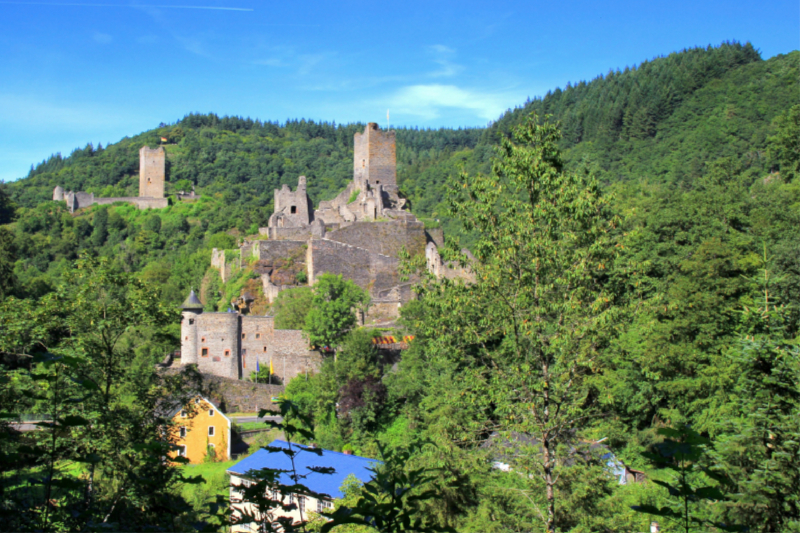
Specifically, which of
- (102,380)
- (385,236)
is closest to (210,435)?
(385,236)

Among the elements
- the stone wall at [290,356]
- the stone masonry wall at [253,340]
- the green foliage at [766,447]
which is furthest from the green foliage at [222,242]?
the green foliage at [766,447]

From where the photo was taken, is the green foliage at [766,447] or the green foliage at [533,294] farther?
the green foliage at [533,294]

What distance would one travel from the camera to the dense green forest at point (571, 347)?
8.41 meters

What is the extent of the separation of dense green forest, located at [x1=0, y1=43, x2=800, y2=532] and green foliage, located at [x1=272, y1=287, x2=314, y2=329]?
1.12 ft

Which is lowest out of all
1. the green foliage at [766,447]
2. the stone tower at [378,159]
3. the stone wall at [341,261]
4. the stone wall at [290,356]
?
the stone wall at [290,356]

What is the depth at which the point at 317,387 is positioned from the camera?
3017 centimetres

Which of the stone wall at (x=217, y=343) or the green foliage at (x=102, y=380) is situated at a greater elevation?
the green foliage at (x=102, y=380)

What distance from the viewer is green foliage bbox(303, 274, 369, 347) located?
107ft

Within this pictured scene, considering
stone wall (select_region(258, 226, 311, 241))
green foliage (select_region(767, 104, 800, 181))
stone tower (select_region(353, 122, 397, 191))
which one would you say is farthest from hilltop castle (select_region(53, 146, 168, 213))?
green foliage (select_region(767, 104, 800, 181))

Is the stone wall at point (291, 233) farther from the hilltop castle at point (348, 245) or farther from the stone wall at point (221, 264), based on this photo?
the stone wall at point (221, 264)

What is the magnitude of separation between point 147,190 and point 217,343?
63.5 m

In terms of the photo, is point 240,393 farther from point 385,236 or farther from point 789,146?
point 789,146

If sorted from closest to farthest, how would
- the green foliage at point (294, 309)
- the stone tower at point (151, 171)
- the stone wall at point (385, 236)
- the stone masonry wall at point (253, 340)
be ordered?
the green foliage at point (294, 309) → the stone masonry wall at point (253, 340) → the stone wall at point (385, 236) → the stone tower at point (151, 171)

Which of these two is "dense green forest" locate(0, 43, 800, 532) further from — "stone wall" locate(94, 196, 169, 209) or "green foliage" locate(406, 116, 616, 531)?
"stone wall" locate(94, 196, 169, 209)
